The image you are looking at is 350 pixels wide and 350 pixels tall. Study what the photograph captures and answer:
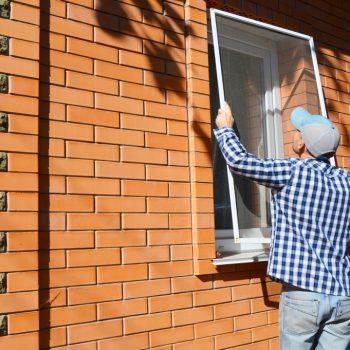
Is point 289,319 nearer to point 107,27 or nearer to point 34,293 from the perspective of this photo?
point 34,293

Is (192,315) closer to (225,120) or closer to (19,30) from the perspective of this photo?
(225,120)

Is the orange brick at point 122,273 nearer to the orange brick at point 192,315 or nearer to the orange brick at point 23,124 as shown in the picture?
the orange brick at point 192,315

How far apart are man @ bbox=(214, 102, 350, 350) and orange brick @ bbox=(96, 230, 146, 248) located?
0.64 metres

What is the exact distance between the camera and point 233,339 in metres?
3.27

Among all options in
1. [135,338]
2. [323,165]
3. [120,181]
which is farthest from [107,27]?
[135,338]

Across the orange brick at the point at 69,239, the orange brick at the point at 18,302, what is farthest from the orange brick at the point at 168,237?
the orange brick at the point at 18,302

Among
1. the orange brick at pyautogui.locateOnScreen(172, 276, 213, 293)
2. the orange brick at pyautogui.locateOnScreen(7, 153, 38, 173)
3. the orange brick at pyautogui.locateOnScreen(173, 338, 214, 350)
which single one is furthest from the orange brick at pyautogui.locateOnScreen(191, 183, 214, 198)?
the orange brick at pyautogui.locateOnScreen(7, 153, 38, 173)

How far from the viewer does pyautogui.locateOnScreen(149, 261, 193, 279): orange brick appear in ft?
9.74

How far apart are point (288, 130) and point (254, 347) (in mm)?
1467

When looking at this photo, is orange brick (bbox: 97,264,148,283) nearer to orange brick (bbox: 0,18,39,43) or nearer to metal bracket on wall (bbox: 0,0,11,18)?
orange brick (bbox: 0,18,39,43)

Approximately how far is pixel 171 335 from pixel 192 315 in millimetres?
174

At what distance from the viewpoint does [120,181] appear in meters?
2.89

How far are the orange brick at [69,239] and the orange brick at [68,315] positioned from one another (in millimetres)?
290

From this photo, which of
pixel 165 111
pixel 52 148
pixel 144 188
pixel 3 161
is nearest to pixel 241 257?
pixel 144 188
